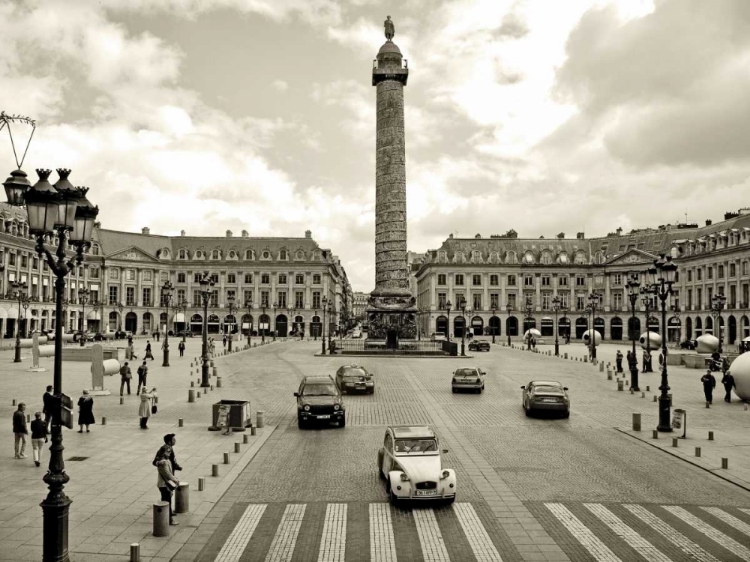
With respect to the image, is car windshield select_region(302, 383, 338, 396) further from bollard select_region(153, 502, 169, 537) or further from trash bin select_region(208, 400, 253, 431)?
bollard select_region(153, 502, 169, 537)

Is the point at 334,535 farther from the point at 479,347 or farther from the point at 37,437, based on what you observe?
the point at 479,347

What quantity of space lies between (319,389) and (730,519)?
1398 cm

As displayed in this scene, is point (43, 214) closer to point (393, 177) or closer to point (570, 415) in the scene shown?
point (570, 415)

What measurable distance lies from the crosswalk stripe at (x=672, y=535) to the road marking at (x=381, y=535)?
16.3 ft

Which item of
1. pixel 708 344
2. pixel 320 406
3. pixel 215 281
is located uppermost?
pixel 215 281

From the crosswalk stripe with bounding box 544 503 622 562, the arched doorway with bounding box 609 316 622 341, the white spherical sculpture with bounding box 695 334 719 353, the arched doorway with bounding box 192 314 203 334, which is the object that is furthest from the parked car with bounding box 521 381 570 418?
the arched doorway with bounding box 192 314 203 334

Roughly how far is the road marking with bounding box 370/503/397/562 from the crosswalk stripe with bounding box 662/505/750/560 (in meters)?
5.79

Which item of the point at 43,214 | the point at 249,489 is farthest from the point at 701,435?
the point at 43,214

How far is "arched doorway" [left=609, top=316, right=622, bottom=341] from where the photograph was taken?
379 ft

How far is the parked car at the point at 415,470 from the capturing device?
14.2m

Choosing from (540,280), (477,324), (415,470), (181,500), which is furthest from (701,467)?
(540,280)

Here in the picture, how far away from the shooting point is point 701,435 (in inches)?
902

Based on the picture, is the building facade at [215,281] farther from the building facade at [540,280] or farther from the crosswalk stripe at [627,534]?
the crosswalk stripe at [627,534]

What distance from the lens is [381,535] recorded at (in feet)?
40.7
